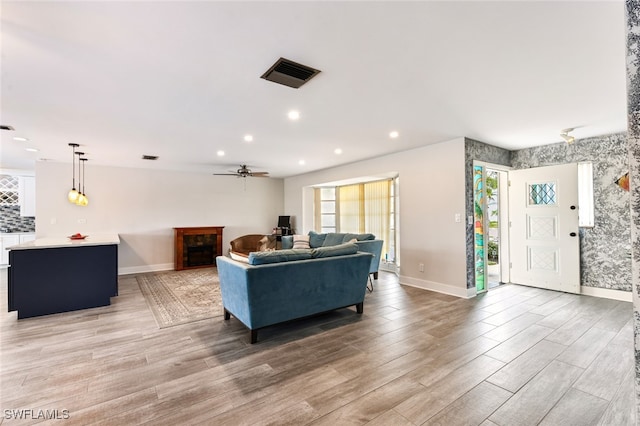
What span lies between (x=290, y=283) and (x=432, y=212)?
3070 millimetres

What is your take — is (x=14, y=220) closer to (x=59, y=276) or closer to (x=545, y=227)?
(x=59, y=276)

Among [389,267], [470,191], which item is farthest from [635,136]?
[389,267]

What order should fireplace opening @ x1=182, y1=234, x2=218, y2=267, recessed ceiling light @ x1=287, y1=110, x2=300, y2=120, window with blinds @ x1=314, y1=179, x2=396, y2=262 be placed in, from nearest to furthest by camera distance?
recessed ceiling light @ x1=287, y1=110, x2=300, y2=120 → window with blinds @ x1=314, y1=179, x2=396, y2=262 → fireplace opening @ x1=182, y1=234, x2=218, y2=267

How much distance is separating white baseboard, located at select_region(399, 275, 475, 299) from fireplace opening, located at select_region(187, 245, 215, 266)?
5063mm

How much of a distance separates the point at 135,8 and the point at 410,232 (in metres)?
4.90

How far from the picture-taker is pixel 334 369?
2.46 meters

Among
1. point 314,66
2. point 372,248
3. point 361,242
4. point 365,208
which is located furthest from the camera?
point 365,208

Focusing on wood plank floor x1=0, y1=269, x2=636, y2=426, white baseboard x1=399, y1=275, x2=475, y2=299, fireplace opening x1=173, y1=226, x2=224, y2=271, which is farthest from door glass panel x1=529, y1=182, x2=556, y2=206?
fireplace opening x1=173, y1=226, x2=224, y2=271

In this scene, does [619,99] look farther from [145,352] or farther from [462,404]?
[145,352]

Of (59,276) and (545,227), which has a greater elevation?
(545,227)

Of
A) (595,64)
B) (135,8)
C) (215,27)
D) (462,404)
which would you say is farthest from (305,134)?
(462,404)

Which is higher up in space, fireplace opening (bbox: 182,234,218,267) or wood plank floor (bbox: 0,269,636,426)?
fireplace opening (bbox: 182,234,218,267)

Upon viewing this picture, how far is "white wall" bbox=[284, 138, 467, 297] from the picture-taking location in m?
4.61

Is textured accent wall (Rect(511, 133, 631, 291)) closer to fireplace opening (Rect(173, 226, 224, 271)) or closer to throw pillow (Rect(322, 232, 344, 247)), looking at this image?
throw pillow (Rect(322, 232, 344, 247))
